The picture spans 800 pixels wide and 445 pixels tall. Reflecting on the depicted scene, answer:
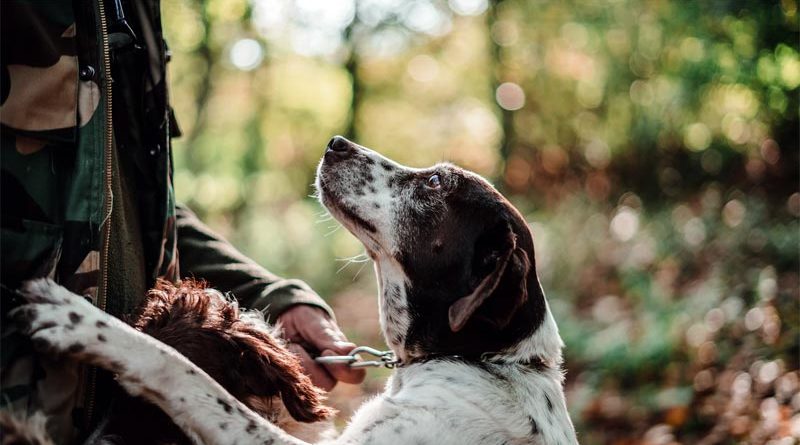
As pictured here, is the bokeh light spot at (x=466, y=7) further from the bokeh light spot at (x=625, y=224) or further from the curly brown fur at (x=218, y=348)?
the curly brown fur at (x=218, y=348)

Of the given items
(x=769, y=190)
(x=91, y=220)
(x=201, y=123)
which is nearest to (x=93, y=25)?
(x=91, y=220)

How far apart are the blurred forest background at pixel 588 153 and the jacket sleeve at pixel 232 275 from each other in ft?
2.05

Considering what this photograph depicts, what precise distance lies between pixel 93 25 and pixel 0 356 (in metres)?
0.94

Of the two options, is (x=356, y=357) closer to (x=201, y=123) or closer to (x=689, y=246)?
(x=689, y=246)

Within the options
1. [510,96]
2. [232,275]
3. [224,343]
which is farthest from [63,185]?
[510,96]

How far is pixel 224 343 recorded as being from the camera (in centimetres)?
261

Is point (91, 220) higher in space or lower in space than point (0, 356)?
higher

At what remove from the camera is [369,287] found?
1691cm

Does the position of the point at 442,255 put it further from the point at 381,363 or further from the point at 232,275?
the point at 232,275

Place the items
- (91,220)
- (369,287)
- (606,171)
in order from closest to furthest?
(91,220) < (606,171) < (369,287)

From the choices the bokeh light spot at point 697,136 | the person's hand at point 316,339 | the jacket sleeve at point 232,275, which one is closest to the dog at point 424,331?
the person's hand at point 316,339

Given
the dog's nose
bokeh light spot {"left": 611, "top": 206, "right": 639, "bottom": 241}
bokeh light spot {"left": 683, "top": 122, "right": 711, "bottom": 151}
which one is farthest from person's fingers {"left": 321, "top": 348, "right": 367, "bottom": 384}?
bokeh light spot {"left": 683, "top": 122, "right": 711, "bottom": 151}

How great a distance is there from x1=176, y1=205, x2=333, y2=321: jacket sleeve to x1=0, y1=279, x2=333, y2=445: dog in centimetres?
46

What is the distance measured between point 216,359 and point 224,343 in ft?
0.22
